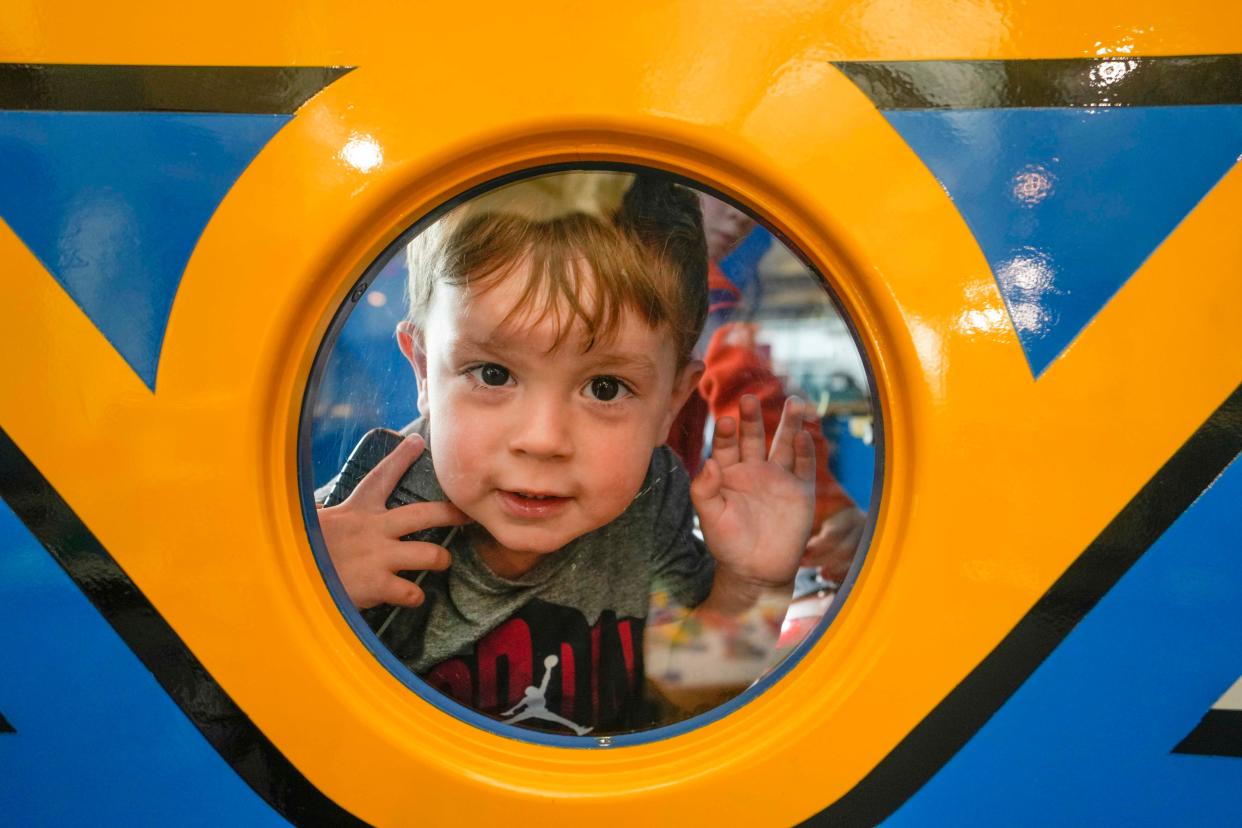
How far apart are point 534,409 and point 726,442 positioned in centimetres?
21

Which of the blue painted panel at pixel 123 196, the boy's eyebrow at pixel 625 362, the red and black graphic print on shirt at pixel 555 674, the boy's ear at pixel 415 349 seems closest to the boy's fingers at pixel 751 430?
the boy's eyebrow at pixel 625 362

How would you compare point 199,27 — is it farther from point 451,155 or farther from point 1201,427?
point 1201,427

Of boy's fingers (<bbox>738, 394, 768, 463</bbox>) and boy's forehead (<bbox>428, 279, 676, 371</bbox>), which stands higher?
boy's forehead (<bbox>428, 279, 676, 371</bbox>)

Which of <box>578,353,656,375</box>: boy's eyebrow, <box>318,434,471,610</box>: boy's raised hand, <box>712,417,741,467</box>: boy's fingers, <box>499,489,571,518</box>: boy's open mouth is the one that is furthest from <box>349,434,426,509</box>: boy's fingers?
<box>712,417,741,467</box>: boy's fingers

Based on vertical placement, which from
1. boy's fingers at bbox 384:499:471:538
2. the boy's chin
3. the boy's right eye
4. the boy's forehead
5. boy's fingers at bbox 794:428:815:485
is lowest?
the boy's chin

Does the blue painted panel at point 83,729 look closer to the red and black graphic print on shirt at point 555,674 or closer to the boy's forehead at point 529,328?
the red and black graphic print on shirt at point 555,674

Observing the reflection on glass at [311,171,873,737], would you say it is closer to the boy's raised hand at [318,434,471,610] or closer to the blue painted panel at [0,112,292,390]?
the boy's raised hand at [318,434,471,610]

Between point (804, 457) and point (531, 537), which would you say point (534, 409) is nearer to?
point (531, 537)

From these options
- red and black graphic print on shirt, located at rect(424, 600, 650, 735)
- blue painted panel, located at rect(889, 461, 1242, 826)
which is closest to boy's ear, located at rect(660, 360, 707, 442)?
red and black graphic print on shirt, located at rect(424, 600, 650, 735)

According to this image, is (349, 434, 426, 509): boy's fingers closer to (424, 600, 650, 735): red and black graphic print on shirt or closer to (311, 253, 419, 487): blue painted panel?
(311, 253, 419, 487): blue painted panel

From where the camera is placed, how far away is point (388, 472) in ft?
2.89

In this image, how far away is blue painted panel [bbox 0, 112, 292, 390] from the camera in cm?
82

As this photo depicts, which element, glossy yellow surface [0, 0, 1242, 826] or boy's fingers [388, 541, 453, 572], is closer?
glossy yellow surface [0, 0, 1242, 826]

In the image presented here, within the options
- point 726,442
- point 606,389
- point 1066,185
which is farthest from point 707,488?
point 1066,185
